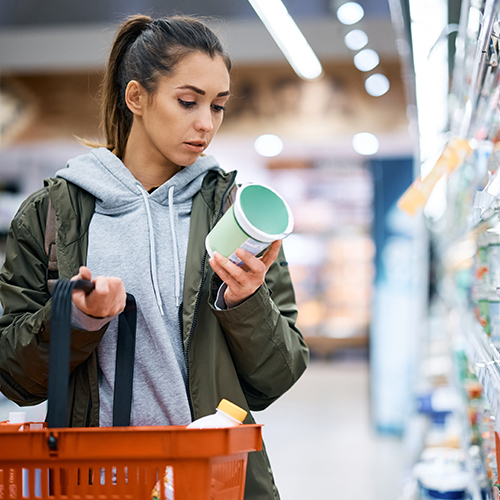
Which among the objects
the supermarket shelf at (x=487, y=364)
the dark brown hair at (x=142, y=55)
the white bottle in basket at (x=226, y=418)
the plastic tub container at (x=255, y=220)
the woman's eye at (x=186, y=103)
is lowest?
the white bottle in basket at (x=226, y=418)

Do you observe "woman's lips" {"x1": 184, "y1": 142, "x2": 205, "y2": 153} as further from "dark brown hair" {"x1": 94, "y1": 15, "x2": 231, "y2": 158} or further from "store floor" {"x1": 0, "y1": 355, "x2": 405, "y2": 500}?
"store floor" {"x1": 0, "y1": 355, "x2": 405, "y2": 500}

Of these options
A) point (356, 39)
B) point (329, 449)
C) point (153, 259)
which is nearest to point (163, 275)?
point (153, 259)

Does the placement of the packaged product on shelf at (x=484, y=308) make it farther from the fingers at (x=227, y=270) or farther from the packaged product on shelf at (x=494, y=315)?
the fingers at (x=227, y=270)

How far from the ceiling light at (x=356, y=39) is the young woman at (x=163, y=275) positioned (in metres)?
4.04

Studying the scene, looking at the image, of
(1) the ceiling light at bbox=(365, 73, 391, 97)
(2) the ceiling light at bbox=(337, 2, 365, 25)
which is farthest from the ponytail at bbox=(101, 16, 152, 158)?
(1) the ceiling light at bbox=(365, 73, 391, 97)

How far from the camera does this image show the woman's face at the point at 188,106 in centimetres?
143

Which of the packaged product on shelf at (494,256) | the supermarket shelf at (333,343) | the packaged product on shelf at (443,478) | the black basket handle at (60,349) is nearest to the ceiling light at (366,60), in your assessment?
the packaged product on shelf at (443,478)

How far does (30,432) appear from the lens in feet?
3.34

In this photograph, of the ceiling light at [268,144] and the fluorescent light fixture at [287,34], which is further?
the ceiling light at [268,144]

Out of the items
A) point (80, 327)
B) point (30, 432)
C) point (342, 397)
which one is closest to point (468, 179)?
point (80, 327)

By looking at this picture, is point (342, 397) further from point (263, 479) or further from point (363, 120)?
point (263, 479)

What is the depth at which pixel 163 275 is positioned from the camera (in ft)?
4.73

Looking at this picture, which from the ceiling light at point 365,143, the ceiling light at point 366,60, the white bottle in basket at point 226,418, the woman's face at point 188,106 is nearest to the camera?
the white bottle in basket at point 226,418

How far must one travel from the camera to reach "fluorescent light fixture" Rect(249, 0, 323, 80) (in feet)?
13.2
